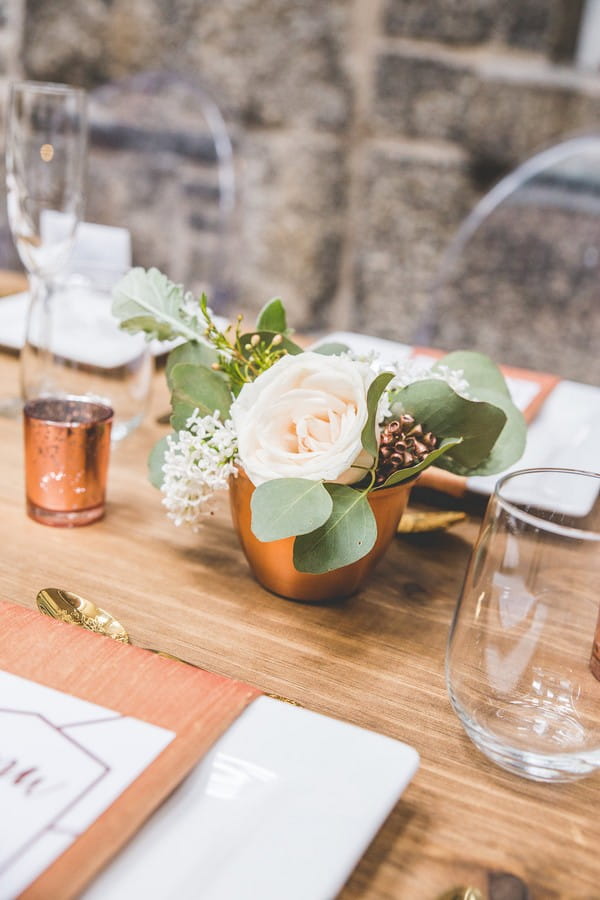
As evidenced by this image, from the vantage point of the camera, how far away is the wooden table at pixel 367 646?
468 mm

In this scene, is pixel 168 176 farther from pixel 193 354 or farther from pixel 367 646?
pixel 367 646

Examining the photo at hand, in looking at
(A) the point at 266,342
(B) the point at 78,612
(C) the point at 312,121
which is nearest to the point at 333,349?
(A) the point at 266,342

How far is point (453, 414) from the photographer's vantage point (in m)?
0.65

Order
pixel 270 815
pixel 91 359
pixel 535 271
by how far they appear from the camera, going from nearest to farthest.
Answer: pixel 270 815 → pixel 91 359 → pixel 535 271

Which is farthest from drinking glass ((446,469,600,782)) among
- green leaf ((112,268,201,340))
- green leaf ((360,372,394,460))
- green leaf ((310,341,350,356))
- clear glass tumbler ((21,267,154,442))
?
clear glass tumbler ((21,267,154,442))

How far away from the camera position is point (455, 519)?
2.67ft

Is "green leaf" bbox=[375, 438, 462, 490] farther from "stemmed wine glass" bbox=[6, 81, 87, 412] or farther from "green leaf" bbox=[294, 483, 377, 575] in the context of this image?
"stemmed wine glass" bbox=[6, 81, 87, 412]

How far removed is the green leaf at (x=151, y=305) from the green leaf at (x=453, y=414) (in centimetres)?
18

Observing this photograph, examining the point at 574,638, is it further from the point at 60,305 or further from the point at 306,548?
the point at 60,305

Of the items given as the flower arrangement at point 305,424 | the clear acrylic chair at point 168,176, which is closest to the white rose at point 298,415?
the flower arrangement at point 305,424

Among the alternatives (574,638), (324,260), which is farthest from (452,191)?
(574,638)

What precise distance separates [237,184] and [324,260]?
26 centimetres

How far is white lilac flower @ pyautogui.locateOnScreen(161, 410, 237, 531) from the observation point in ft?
2.12

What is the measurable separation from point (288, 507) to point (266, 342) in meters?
0.18
